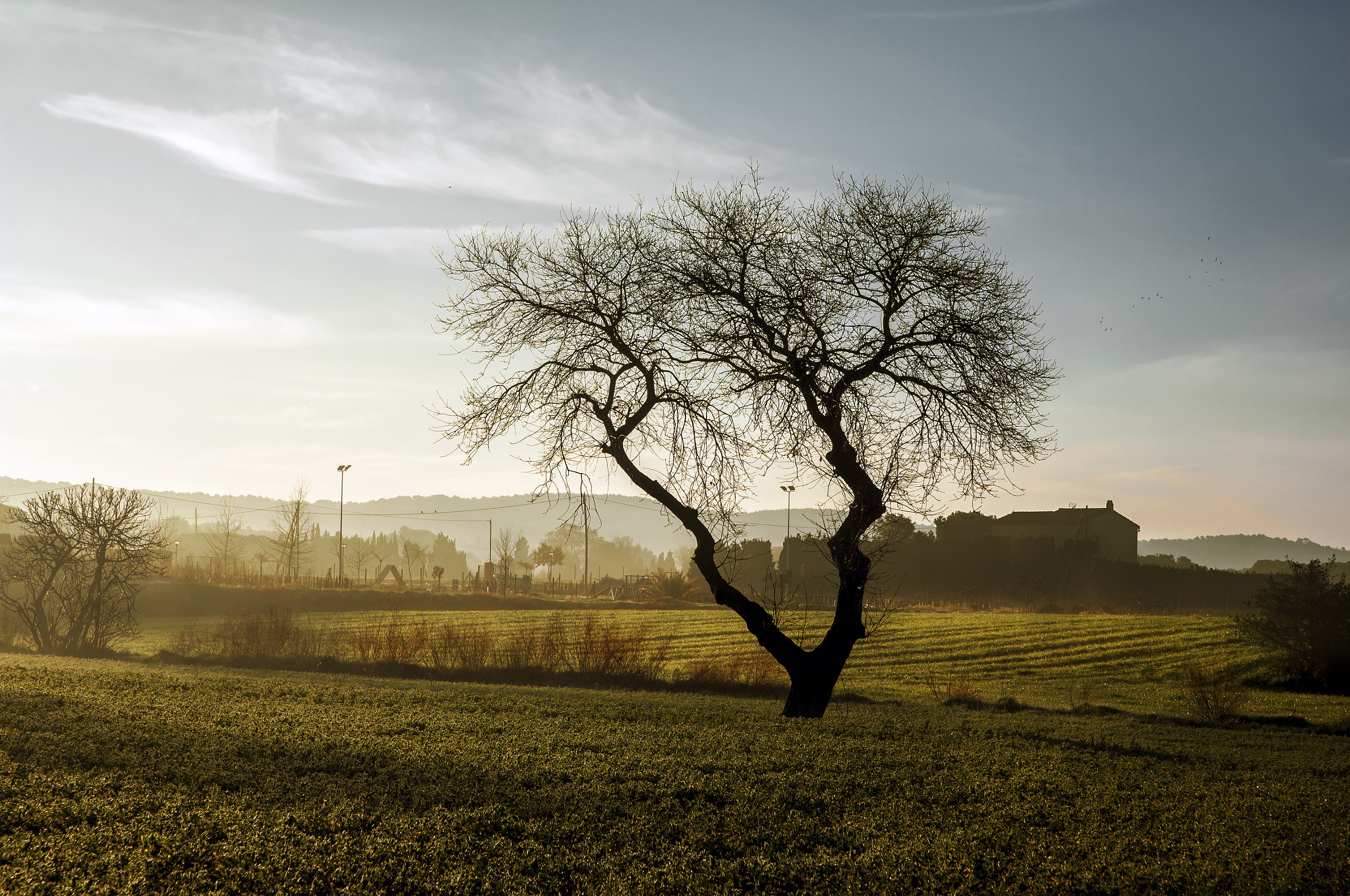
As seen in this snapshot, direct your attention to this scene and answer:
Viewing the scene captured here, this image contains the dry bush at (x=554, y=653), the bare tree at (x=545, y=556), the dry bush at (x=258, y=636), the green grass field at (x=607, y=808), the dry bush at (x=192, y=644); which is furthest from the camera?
the bare tree at (x=545, y=556)

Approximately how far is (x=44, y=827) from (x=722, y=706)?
366 inches

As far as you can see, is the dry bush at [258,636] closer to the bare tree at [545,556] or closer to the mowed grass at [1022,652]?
the mowed grass at [1022,652]

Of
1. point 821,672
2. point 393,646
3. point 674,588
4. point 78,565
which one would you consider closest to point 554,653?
point 393,646

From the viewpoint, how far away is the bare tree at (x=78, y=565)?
27500mm

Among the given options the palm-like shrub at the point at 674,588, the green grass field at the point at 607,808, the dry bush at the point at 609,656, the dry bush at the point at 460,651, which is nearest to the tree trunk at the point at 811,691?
the green grass field at the point at 607,808

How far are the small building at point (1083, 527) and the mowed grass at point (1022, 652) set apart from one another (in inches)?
1120

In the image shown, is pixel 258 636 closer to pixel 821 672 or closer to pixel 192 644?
pixel 192 644

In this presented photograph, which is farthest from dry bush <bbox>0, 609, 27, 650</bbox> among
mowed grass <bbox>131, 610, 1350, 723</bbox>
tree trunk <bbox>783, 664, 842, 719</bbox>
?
tree trunk <bbox>783, 664, 842, 719</bbox>

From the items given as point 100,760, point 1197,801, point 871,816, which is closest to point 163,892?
point 100,760

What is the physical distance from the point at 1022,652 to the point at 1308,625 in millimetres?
9989

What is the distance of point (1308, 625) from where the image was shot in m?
25.6

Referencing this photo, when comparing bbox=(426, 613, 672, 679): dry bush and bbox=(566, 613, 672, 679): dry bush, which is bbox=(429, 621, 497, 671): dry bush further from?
bbox=(566, 613, 672, 679): dry bush

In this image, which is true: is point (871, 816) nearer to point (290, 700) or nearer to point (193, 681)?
point (290, 700)

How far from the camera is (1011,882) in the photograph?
5.31m
